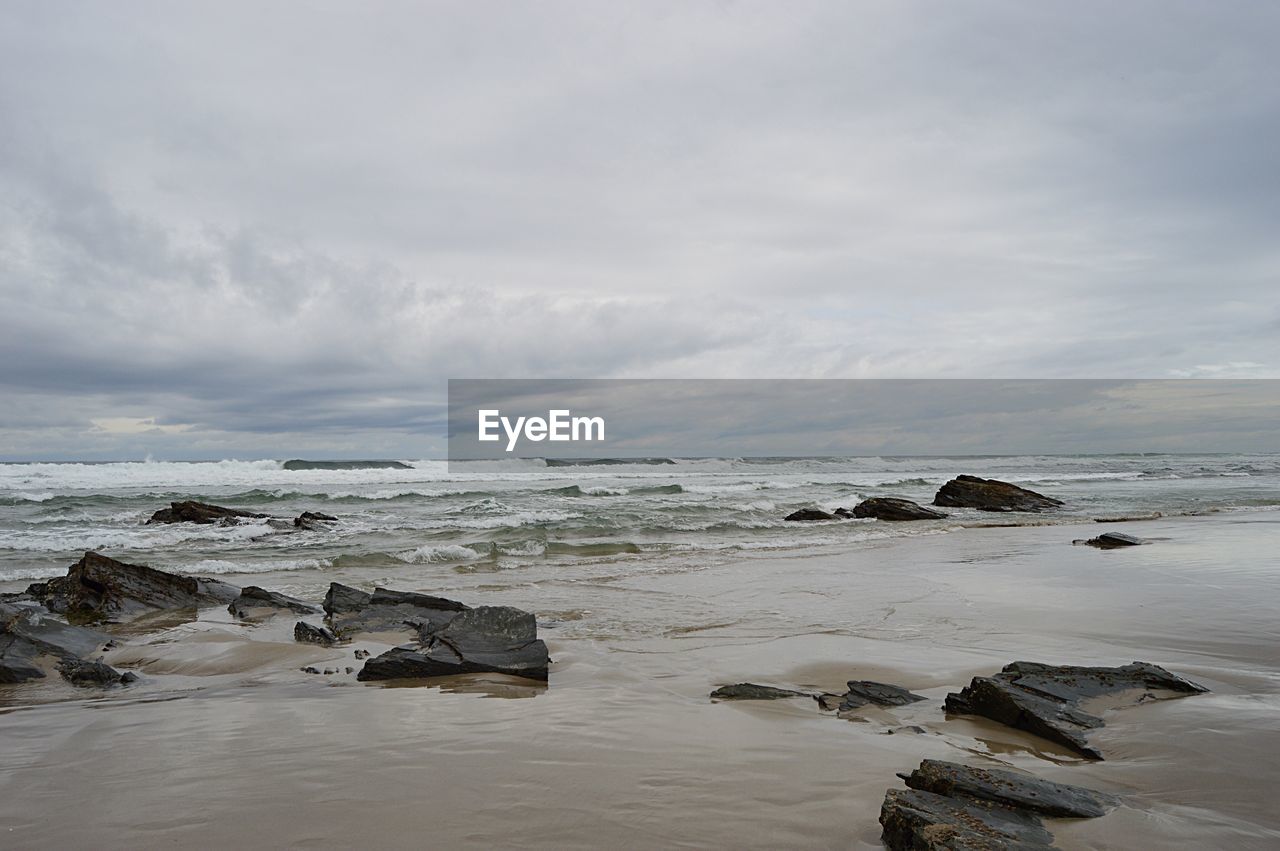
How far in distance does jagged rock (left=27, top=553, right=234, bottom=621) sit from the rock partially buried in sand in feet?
28.6

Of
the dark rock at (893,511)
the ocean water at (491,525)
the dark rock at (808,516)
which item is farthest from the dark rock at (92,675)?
the dark rock at (893,511)

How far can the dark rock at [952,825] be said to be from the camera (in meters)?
2.40

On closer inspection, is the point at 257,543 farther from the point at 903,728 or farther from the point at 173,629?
the point at 903,728

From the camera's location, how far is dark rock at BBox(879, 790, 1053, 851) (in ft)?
7.88

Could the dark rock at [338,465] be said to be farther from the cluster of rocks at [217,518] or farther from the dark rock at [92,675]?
the dark rock at [92,675]

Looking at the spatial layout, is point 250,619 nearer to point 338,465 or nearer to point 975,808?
point 975,808

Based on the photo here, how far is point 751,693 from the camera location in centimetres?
477

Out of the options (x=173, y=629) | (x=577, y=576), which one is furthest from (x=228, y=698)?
(x=577, y=576)

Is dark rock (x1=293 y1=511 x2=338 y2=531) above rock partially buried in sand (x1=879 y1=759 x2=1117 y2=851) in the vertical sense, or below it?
below

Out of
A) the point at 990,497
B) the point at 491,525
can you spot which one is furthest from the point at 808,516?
the point at 491,525

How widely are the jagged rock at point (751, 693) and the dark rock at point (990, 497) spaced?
23.1 metres

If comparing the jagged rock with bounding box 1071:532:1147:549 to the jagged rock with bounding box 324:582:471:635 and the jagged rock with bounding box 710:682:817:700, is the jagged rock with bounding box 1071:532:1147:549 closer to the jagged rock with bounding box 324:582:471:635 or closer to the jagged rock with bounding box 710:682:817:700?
the jagged rock with bounding box 710:682:817:700

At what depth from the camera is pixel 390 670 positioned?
5.43 metres

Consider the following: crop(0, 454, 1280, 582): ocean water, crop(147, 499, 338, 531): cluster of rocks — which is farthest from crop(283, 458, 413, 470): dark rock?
crop(147, 499, 338, 531): cluster of rocks
